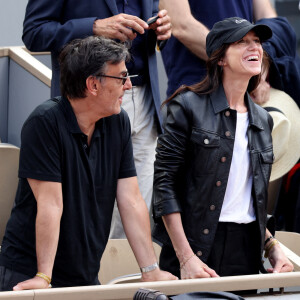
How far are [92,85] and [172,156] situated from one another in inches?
17.2

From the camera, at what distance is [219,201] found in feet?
10.1

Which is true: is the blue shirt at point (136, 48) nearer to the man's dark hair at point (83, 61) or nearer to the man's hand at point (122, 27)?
the man's hand at point (122, 27)

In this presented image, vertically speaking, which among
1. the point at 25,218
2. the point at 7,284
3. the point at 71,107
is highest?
the point at 71,107

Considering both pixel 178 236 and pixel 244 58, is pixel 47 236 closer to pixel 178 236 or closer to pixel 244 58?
pixel 178 236

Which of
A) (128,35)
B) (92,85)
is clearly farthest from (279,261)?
(128,35)

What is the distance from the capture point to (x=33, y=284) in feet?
8.59

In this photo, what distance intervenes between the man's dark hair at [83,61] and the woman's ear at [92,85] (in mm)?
11

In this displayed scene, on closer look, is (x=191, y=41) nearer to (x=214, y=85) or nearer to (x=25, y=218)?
(x=214, y=85)

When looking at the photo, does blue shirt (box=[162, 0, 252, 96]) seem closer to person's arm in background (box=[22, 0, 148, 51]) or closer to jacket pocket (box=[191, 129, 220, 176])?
person's arm in background (box=[22, 0, 148, 51])

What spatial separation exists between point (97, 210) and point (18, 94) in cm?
251

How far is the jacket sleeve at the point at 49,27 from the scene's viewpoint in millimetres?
3541

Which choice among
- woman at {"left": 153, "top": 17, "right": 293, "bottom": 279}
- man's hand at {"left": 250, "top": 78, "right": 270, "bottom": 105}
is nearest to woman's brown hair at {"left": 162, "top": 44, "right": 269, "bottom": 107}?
woman at {"left": 153, "top": 17, "right": 293, "bottom": 279}

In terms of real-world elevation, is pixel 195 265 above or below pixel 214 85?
below

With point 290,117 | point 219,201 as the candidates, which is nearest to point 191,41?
point 290,117
